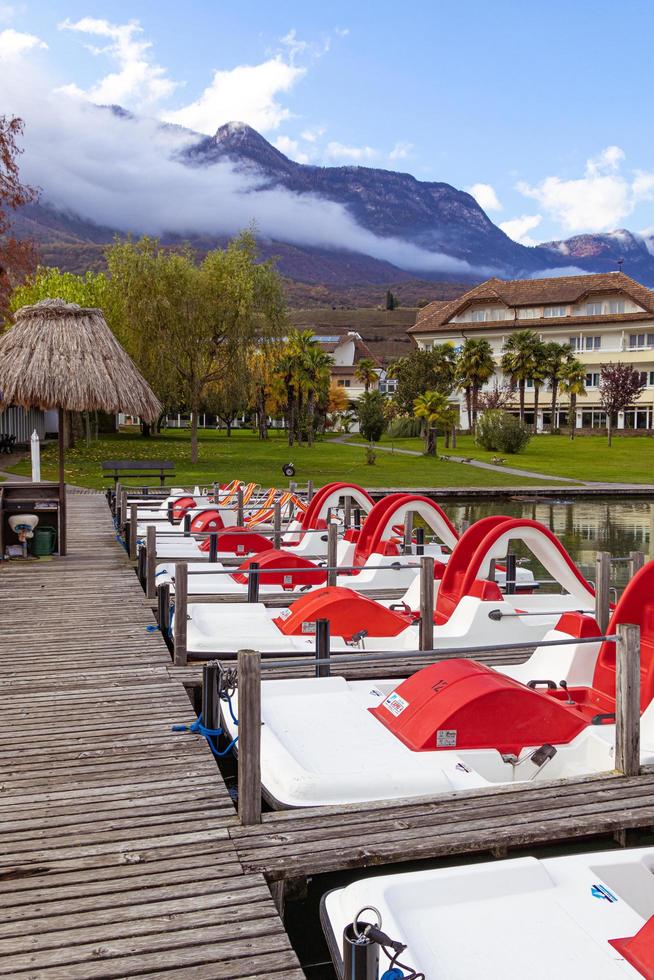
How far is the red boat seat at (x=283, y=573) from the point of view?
1355cm

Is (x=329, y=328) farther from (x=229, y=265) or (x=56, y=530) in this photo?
(x=56, y=530)

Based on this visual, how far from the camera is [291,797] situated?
6223mm

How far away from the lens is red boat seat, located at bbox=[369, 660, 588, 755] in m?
7.09

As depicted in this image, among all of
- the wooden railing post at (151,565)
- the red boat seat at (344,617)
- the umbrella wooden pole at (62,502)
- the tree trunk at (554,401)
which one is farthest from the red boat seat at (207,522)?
the tree trunk at (554,401)

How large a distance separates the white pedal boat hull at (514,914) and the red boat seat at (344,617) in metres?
5.49

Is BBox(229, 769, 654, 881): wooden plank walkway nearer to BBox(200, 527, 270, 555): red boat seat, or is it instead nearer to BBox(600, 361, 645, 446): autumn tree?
BBox(200, 527, 270, 555): red boat seat

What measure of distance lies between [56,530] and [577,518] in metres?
19.8

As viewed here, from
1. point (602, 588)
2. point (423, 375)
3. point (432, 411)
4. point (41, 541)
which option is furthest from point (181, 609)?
point (423, 375)

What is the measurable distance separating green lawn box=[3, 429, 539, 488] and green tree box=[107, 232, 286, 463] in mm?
3770

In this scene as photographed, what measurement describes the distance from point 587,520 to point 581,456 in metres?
30.8

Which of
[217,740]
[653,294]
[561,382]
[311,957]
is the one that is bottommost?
[311,957]

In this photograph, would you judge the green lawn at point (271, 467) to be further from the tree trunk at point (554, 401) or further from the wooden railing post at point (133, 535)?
the tree trunk at point (554, 401)

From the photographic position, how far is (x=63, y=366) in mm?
16766

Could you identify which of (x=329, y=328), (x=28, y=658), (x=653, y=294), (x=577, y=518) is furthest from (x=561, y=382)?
(x=329, y=328)
